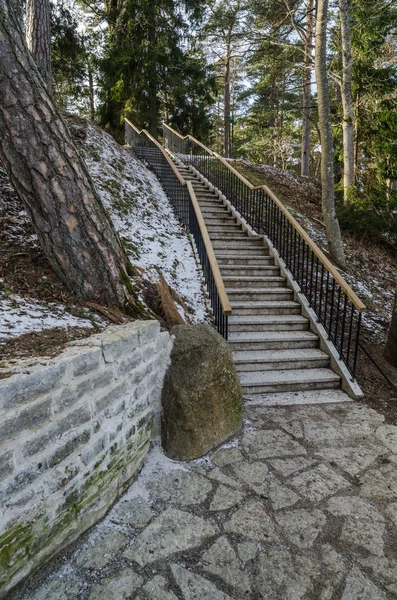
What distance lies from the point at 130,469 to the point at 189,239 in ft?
14.7

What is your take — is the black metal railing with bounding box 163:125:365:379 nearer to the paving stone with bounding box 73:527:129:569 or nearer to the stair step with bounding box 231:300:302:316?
the stair step with bounding box 231:300:302:316

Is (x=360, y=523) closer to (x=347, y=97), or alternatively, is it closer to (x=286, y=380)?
(x=286, y=380)

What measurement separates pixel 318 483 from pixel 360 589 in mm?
756

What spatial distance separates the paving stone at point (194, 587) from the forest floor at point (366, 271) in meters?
2.43

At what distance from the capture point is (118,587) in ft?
5.36

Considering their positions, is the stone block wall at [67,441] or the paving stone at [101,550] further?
the paving stone at [101,550]

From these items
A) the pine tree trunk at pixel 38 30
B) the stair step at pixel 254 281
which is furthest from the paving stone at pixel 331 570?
the pine tree trunk at pixel 38 30

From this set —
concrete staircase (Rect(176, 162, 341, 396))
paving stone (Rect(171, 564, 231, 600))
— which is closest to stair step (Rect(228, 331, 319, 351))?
concrete staircase (Rect(176, 162, 341, 396))

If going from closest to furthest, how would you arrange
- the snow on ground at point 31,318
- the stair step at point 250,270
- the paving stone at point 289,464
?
the snow on ground at point 31,318, the paving stone at point 289,464, the stair step at point 250,270

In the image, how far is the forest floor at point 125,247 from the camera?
7.24ft

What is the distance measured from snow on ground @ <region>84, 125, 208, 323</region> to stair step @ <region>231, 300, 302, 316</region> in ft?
1.54

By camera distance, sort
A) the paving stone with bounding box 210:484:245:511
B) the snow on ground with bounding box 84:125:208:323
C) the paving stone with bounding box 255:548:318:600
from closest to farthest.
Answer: the paving stone with bounding box 255:548:318:600 < the paving stone with bounding box 210:484:245:511 < the snow on ground with bounding box 84:125:208:323

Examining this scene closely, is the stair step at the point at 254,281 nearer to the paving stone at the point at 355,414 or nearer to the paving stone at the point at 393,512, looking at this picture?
the paving stone at the point at 355,414

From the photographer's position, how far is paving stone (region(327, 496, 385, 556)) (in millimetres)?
1964
